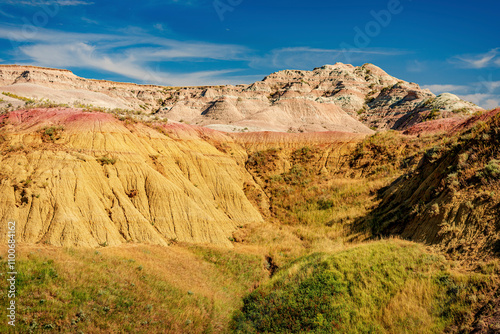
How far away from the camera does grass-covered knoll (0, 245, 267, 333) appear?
37.7ft

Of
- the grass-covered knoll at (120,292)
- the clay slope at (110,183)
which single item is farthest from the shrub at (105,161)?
the grass-covered knoll at (120,292)

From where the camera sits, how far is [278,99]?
70938 millimetres

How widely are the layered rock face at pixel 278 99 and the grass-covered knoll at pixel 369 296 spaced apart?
107ft

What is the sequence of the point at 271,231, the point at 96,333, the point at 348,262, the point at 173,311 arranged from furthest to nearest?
the point at 271,231 < the point at 348,262 < the point at 173,311 < the point at 96,333

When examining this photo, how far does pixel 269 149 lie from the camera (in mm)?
36969

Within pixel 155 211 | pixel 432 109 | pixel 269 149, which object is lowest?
pixel 155 211

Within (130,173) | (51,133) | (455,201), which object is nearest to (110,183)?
(130,173)

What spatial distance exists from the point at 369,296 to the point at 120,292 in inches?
417

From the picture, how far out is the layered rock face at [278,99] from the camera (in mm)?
53156

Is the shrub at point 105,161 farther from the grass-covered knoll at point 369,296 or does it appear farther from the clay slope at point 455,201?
the clay slope at point 455,201

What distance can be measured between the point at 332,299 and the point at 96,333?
9.31 m

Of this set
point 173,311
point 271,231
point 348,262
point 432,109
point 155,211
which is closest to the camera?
point 173,311

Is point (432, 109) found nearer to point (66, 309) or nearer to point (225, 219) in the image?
point (225, 219)

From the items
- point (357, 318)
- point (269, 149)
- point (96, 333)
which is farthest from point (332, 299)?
point (269, 149)
